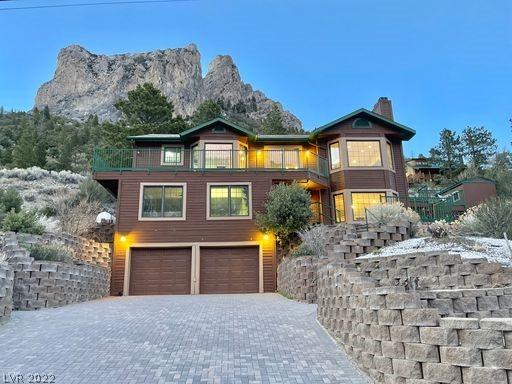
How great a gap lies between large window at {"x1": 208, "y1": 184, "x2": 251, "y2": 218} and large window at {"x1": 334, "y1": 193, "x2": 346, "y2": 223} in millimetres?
4732

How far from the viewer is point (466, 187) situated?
74.1 ft

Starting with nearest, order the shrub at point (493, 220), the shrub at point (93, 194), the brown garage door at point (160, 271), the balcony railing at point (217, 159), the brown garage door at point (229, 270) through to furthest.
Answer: the shrub at point (493, 220), the brown garage door at point (160, 271), the brown garage door at point (229, 270), the balcony railing at point (217, 159), the shrub at point (93, 194)

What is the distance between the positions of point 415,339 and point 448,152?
40730 mm

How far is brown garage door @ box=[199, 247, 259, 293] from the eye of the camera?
16062 millimetres

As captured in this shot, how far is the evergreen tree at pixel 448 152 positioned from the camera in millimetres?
37906

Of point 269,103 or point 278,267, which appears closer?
point 278,267

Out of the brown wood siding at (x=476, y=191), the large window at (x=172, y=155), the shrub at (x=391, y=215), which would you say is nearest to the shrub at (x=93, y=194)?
the large window at (x=172, y=155)

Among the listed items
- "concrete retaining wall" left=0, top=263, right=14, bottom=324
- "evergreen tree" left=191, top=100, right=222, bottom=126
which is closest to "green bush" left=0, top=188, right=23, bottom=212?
"concrete retaining wall" left=0, top=263, right=14, bottom=324

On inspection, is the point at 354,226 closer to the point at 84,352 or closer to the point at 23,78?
the point at 84,352

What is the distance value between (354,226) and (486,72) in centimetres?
12178

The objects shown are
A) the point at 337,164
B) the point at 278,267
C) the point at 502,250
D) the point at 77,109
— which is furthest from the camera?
the point at 77,109

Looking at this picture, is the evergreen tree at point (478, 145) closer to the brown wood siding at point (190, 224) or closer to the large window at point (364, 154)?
the large window at point (364, 154)

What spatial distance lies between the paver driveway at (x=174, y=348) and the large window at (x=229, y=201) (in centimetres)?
801

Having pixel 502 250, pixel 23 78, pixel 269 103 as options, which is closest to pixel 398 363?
pixel 502 250
